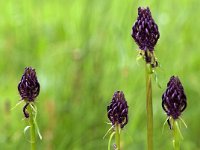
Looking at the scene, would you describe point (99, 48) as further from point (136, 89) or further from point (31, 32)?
point (31, 32)

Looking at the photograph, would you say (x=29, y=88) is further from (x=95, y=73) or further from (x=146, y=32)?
(x=95, y=73)

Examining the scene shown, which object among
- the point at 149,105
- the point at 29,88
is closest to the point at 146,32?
the point at 149,105

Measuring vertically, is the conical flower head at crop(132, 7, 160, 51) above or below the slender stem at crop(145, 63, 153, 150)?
above

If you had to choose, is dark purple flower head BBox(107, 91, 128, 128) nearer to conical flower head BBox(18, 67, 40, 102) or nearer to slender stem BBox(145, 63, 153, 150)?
slender stem BBox(145, 63, 153, 150)

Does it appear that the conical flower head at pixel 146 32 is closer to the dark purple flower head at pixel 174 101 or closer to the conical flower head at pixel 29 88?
the dark purple flower head at pixel 174 101

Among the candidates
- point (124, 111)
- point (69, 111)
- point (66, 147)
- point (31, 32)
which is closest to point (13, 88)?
point (69, 111)

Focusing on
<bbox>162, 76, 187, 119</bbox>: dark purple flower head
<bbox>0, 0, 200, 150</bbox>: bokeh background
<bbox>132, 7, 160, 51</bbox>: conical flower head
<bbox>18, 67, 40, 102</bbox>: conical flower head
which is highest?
<bbox>0, 0, 200, 150</bbox>: bokeh background

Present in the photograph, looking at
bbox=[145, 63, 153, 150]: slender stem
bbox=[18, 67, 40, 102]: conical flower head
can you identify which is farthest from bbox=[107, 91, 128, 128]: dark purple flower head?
bbox=[18, 67, 40, 102]: conical flower head
